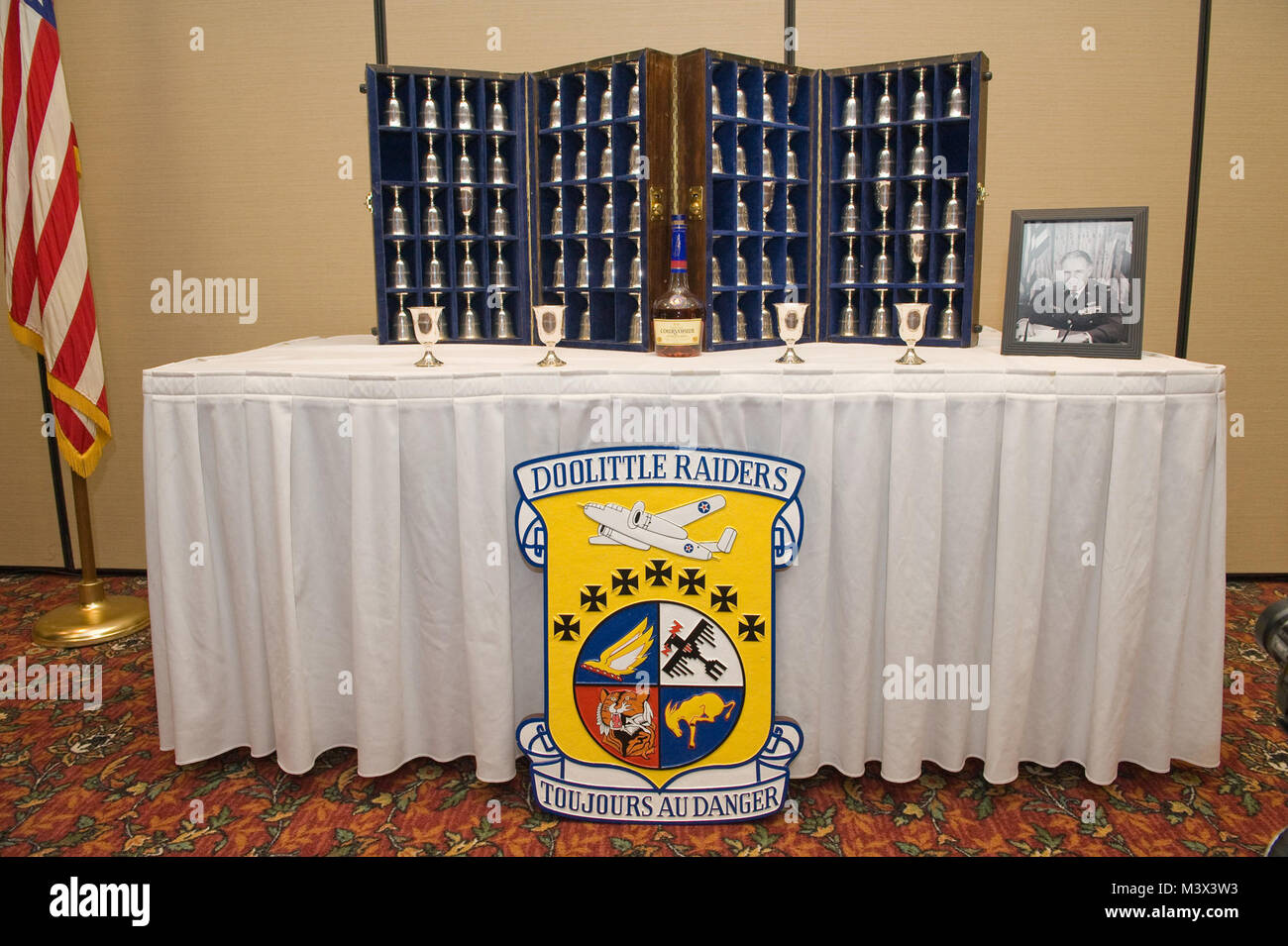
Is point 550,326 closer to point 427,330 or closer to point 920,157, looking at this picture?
point 427,330

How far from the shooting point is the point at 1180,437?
6.36 ft

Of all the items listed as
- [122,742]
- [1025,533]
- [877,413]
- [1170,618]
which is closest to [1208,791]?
[1170,618]

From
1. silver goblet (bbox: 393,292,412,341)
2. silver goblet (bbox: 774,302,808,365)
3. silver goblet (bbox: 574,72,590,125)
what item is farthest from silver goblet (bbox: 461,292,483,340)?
silver goblet (bbox: 774,302,808,365)

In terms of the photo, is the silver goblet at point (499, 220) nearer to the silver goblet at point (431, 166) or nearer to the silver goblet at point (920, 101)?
the silver goblet at point (431, 166)

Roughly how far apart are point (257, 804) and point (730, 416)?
4.60 feet

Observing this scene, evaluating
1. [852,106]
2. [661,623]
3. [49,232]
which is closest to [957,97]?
[852,106]

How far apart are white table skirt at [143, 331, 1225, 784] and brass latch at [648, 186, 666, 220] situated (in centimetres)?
51

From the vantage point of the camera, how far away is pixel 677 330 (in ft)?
7.24

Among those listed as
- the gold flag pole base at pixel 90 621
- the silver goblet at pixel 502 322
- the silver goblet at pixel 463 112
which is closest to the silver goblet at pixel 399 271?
the silver goblet at pixel 502 322

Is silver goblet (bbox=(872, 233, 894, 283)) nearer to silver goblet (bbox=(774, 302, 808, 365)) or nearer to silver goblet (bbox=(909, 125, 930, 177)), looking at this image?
silver goblet (bbox=(909, 125, 930, 177))

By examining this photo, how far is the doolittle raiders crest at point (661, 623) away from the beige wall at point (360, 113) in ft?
6.42

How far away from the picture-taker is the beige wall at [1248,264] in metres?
3.22

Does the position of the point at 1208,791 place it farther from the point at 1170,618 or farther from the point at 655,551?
the point at 655,551

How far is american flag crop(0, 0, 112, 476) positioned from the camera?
292 cm
